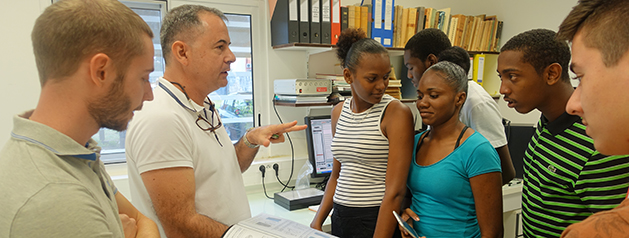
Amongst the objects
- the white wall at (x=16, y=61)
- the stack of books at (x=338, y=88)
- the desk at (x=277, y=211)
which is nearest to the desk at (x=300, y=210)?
the desk at (x=277, y=211)

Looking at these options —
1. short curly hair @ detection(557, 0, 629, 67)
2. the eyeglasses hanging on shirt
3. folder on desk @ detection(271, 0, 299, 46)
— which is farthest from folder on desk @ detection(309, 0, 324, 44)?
short curly hair @ detection(557, 0, 629, 67)

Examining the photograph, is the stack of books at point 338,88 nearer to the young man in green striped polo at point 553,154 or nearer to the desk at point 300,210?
the desk at point 300,210

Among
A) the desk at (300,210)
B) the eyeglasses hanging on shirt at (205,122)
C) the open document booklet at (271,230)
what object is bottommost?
the desk at (300,210)

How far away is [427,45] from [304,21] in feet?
2.86

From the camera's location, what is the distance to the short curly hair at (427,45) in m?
1.87

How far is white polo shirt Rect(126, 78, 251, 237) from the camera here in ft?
3.36

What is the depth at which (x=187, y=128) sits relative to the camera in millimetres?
1106

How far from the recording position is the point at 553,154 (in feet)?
3.47

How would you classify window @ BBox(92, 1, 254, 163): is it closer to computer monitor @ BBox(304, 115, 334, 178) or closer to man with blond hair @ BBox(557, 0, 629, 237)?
computer monitor @ BBox(304, 115, 334, 178)

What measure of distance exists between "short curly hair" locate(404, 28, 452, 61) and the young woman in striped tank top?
0.47 meters

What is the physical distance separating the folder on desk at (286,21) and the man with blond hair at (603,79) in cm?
185

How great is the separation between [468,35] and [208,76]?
2.68 metres

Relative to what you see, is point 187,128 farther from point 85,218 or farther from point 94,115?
point 85,218

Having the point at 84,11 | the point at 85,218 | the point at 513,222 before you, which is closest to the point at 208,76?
the point at 84,11
